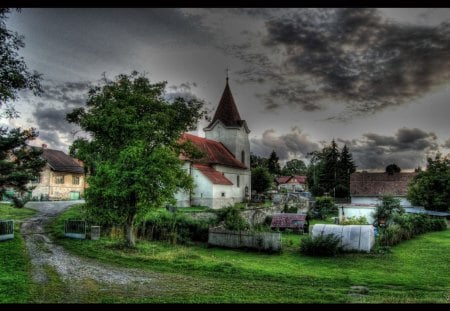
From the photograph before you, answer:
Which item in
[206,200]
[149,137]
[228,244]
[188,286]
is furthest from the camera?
[206,200]

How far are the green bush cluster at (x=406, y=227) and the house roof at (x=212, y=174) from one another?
17684mm

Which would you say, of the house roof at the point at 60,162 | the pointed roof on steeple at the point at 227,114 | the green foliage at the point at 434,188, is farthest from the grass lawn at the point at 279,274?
the pointed roof on steeple at the point at 227,114

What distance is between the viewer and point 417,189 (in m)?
43.1

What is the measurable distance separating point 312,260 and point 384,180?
44.7 meters

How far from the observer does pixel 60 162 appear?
5050 centimetres

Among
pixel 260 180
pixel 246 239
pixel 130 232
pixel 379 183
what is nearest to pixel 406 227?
pixel 246 239

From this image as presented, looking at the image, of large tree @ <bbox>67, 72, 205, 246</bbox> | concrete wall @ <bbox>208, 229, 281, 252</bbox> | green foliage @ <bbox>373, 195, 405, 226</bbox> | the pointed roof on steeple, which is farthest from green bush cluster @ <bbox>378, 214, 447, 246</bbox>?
the pointed roof on steeple

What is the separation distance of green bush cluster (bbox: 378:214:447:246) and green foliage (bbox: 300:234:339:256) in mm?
6203

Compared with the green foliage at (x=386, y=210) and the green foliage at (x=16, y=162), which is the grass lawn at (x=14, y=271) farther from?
the green foliage at (x=386, y=210)

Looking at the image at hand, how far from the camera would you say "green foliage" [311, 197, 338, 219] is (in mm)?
46125

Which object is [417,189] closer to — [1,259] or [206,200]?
[206,200]

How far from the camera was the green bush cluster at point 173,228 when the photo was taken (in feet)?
76.2

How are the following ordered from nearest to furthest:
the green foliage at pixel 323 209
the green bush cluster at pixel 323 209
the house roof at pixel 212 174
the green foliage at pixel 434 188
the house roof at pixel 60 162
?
the house roof at pixel 212 174, the green foliage at pixel 434 188, the green bush cluster at pixel 323 209, the green foliage at pixel 323 209, the house roof at pixel 60 162
